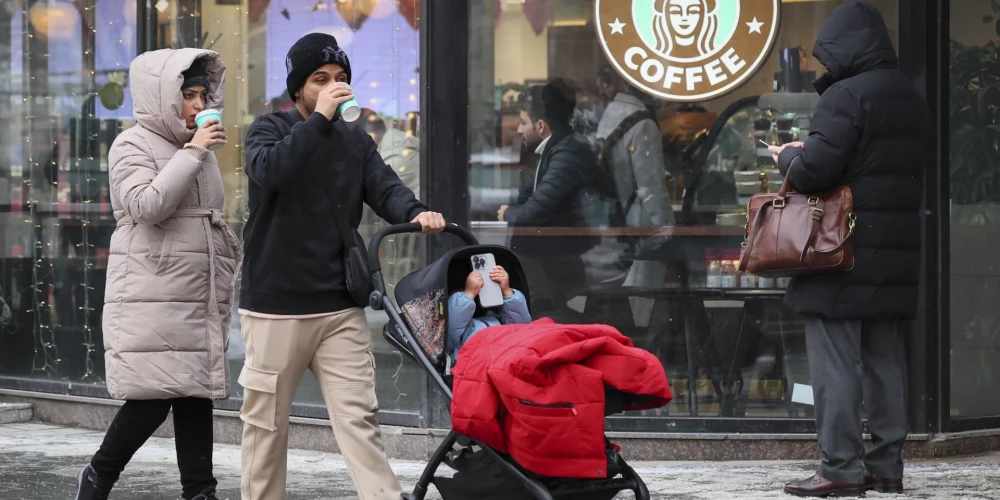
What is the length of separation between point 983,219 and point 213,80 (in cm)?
389

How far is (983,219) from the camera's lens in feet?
22.3

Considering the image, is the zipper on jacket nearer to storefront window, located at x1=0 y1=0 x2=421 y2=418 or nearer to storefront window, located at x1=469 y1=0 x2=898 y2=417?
storefront window, located at x1=469 y1=0 x2=898 y2=417

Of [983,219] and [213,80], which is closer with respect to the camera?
[213,80]

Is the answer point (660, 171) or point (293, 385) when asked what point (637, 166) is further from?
point (293, 385)

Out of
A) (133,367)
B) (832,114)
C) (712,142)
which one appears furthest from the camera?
(712,142)

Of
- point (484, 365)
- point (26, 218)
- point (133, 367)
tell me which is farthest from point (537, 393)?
point (26, 218)

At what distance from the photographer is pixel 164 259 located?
5184mm

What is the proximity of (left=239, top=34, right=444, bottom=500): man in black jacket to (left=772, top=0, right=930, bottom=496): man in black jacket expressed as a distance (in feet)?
5.81

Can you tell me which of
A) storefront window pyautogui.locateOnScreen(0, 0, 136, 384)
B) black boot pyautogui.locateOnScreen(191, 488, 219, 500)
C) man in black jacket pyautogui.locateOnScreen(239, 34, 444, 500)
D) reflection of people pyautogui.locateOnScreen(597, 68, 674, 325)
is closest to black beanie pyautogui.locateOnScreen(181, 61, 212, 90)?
man in black jacket pyautogui.locateOnScreen(239, 34, 444, 500)

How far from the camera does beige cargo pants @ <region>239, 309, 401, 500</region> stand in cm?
475

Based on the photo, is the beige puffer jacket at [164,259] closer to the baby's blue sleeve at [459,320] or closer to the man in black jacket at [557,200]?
the baby's blue sleeve at [459,320]

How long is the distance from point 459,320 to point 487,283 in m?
0.18

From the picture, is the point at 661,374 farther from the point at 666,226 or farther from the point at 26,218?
the point at 26,218

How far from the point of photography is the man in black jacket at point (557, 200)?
6.70 meters
